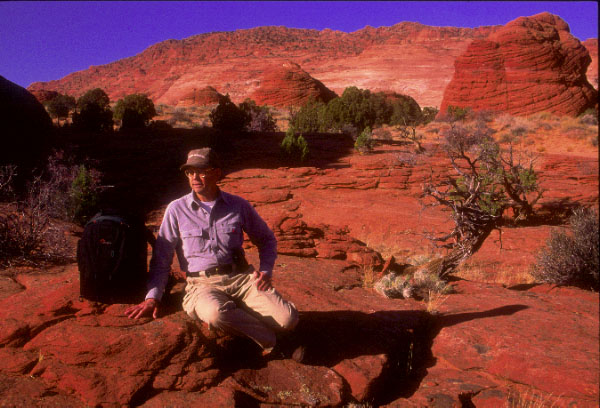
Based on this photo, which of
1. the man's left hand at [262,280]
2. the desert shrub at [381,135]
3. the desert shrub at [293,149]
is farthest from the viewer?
the desert shrub at [381,135]

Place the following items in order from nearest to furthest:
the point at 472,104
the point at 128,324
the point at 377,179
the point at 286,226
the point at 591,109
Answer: the point at 128,324, the point at 286,226, the point at 377,179, the point at 591,109, the point at 472,104

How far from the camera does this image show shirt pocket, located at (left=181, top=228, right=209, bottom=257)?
9.87ft

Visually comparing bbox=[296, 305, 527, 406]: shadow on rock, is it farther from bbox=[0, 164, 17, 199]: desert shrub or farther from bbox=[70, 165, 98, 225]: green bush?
bbox=[70, 165, 98, 225]: green bush

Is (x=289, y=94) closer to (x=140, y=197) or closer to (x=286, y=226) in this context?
(x=140, y=197)

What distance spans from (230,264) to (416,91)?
207 feet

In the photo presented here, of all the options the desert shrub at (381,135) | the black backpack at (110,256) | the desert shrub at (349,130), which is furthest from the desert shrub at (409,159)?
the black backpack at (110,256)

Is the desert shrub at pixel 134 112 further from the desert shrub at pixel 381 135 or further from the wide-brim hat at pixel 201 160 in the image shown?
the wide-brim hat at pixel 201 160

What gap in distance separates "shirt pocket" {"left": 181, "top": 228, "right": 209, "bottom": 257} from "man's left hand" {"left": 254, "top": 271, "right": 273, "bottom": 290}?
1.46ft

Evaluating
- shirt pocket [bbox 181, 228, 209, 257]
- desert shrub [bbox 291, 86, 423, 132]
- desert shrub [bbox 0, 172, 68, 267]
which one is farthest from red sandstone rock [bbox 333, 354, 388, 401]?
desert shrub [bbox 291, 86, 423, 132]

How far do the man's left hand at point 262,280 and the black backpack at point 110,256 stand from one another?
33.9 inches

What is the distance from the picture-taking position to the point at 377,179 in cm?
1377

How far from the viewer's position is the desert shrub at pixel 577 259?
5.69 metres

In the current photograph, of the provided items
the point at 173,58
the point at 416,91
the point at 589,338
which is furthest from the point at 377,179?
the point at 173,58

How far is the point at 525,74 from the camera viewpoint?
32188 millimetres
